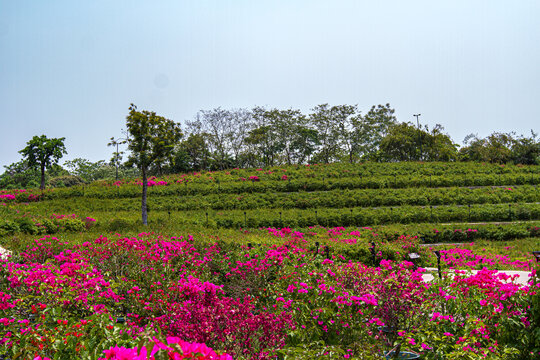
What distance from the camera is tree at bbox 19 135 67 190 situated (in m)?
27.8

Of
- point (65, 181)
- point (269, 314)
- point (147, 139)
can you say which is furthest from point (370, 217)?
point (65, 181)

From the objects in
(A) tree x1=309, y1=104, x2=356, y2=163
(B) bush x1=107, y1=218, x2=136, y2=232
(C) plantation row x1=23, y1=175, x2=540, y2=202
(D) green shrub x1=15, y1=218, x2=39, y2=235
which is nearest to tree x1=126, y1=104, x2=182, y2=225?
(B) bush x1=107, y1=218, x2=136, y2=232

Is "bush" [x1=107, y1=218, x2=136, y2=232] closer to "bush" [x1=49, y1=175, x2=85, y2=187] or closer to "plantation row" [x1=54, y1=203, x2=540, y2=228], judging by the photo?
"plantation row" [x1=54, y1=203, x2=540, y2=228]

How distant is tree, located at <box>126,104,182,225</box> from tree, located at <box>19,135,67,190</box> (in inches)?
627

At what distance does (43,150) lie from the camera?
27.9m

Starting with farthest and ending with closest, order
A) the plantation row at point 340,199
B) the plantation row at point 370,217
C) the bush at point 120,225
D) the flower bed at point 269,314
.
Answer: the plantation row at point 340,199 → the plantation row at point 370,217 → the bush at point 120,225 → the flower bed at point 269,314

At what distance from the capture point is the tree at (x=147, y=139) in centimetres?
1591

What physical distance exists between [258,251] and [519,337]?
446 cm

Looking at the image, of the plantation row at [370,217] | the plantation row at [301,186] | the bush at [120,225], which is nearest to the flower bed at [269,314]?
the bush at [120,225]

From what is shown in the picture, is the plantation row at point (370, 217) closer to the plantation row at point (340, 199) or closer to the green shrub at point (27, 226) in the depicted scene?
the plantation row at point (340, 199)

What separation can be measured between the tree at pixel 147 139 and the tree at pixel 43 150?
15.9 m

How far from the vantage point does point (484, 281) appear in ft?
14.8

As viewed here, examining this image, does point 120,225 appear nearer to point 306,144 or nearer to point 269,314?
point 269,314

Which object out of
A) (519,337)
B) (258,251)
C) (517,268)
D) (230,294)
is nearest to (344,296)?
(519,337)
